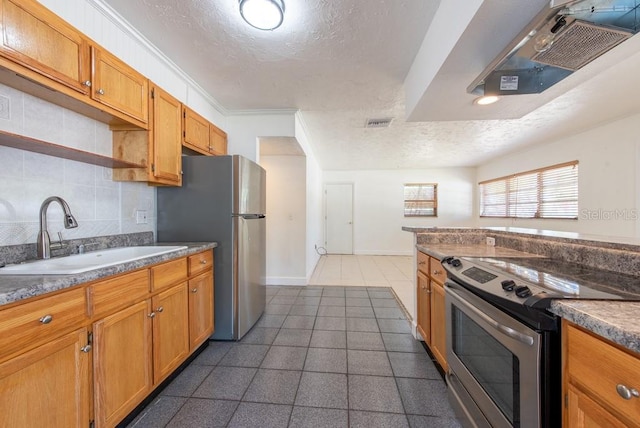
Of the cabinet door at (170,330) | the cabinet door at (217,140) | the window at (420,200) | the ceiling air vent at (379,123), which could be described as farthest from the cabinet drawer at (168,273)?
the window at (420,200)

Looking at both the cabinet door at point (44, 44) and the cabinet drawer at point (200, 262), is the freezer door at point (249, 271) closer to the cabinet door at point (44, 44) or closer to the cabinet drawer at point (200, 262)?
the cabinet drawer at point (200, 262)

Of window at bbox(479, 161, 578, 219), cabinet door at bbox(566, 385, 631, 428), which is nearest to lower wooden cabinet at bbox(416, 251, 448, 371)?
cabinet door at bbox(566, 385, 631, 428)

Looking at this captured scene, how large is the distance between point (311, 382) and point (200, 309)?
101cm

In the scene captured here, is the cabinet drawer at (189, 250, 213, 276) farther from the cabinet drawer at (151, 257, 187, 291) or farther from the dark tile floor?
the dark tile floor

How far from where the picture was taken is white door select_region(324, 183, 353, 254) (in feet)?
22.2

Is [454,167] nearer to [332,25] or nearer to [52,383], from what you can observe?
[332,25]

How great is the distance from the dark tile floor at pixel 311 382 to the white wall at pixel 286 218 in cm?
131

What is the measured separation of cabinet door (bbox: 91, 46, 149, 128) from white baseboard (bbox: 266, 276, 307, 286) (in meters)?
2.80

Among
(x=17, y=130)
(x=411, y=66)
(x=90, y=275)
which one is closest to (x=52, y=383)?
(x=90, y=275)

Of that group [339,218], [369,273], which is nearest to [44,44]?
[369,273]

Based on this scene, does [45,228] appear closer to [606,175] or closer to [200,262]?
[200,262]

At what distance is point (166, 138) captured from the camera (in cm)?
194

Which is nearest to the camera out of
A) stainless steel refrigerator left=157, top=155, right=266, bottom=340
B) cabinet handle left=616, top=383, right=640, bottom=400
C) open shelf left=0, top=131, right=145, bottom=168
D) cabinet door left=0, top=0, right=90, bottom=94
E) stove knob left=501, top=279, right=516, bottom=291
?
cabinet handle left=616, top=383, right=640, bottom=400

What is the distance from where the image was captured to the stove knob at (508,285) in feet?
2.97
